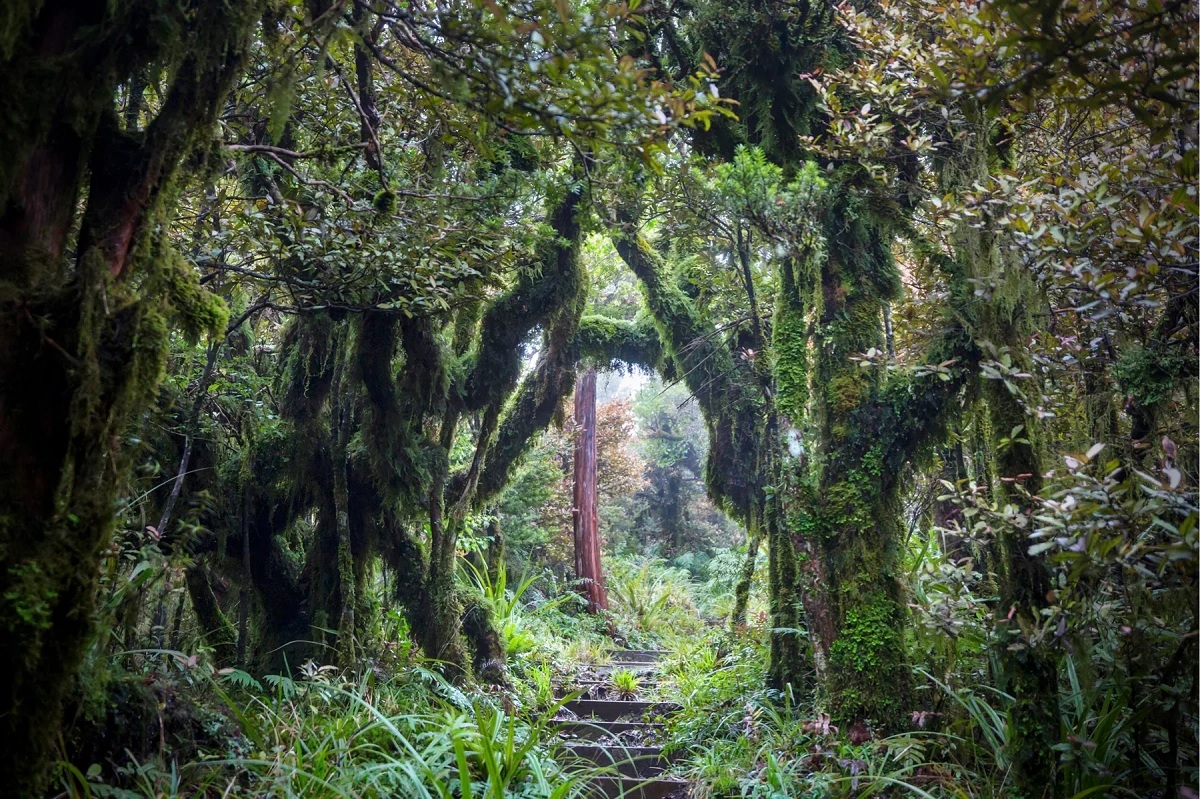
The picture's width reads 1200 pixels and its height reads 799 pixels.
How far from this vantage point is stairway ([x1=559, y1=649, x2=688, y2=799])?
4258 mm

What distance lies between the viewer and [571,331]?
7.44 m

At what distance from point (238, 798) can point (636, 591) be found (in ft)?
36.2

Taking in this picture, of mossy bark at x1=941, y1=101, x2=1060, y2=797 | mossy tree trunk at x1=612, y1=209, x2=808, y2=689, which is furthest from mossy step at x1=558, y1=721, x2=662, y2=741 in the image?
mossy bark at x1=941, y1=101, x2=1060, y2=797

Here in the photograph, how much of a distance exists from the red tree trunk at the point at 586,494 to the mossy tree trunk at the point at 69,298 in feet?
35.7

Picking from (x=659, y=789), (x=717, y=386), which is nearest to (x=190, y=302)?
(x=659, y=789)

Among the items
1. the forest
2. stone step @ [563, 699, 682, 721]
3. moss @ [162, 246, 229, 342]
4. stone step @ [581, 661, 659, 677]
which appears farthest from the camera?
stone step @ [581, 661, 659, 677]

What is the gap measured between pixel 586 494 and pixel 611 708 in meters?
7.16

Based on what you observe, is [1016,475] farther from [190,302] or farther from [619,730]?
[619,730]

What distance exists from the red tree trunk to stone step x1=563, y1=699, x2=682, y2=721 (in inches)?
234

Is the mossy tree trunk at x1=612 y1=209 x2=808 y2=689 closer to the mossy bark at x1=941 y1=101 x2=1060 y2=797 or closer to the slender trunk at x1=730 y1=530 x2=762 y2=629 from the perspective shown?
the slender trunk at x1=730 y1=530 x2=762 y2=629

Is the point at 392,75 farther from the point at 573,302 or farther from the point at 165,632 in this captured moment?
the point at 165,632

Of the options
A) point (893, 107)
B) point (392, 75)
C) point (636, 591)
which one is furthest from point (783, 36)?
point (636, 591)

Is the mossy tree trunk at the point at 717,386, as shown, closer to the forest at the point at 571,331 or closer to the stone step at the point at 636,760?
the forest at the point at 571,331

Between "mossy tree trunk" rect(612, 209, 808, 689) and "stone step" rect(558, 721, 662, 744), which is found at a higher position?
"mossy tree trunk" rect(612, 209, 808, 689)
